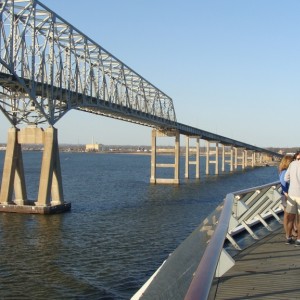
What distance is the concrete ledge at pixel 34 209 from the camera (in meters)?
35.1

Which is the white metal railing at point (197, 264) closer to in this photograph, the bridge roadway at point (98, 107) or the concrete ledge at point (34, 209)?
the concrete ledge at point (34, 209)

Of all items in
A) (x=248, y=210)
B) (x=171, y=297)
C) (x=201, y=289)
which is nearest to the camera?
(x=201, y=289)

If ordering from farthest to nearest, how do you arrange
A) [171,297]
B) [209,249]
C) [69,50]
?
[69,50]
[209,249]
[171,297]

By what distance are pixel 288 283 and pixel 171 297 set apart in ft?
12.4

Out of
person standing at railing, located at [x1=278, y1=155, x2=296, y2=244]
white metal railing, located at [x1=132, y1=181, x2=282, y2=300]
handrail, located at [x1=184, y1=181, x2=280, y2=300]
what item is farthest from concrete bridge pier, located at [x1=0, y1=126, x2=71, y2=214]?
handrail, located at [x1=184, y1=181, x2=280, y2=300]

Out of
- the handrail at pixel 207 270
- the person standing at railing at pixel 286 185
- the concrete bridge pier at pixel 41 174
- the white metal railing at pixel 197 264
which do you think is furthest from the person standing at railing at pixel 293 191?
the concrete bridge pier at pixel 41 174

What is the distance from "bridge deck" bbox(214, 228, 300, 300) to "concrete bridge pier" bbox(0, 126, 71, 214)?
2820cm

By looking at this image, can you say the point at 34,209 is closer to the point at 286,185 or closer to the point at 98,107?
the point at 98,107

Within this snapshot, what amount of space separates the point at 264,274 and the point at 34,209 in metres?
29.6

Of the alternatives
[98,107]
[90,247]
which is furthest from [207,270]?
[98,107]

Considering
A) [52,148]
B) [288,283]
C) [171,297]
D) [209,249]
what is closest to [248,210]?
[288,283]

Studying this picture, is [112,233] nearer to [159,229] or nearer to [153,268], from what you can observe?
[159,229]

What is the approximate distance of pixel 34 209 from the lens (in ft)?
116

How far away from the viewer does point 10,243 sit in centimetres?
2467
